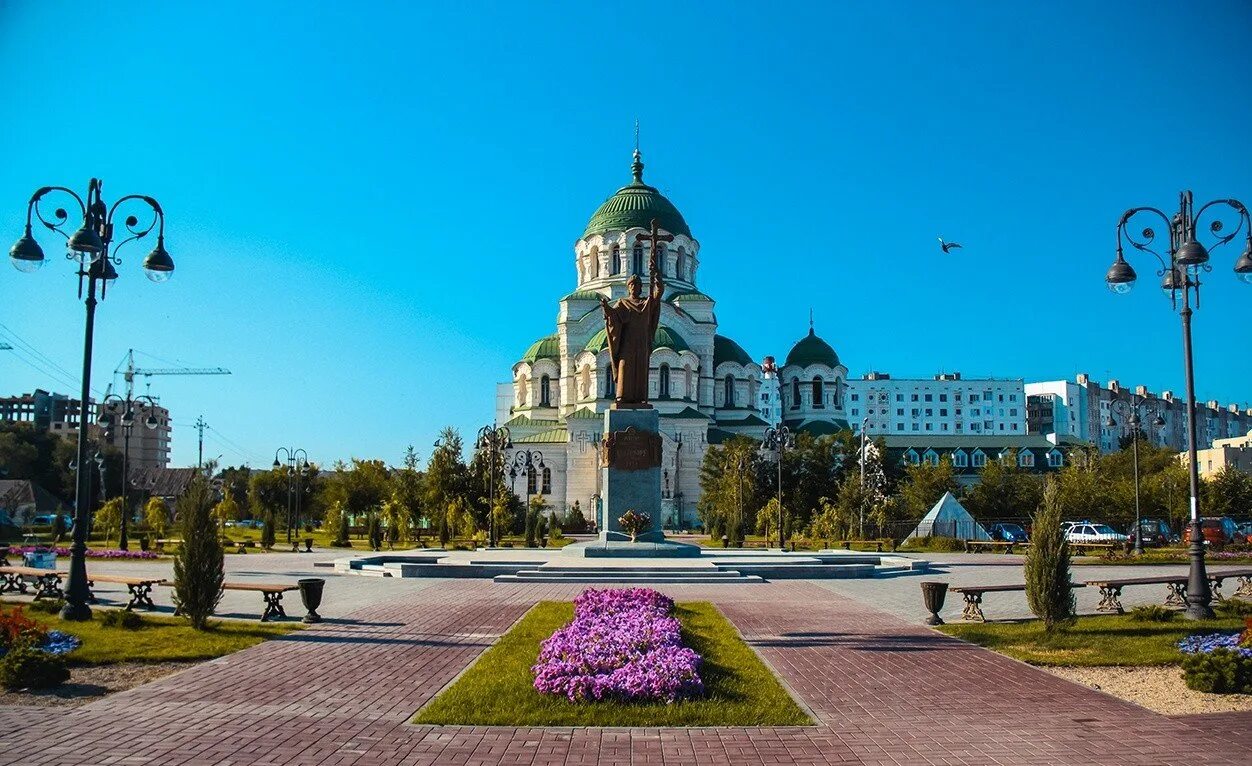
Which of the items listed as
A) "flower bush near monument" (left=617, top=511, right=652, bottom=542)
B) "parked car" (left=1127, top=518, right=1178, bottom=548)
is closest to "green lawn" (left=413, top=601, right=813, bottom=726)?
"flower bush near monument" (left=617, top=511, right=652, bottom=542)

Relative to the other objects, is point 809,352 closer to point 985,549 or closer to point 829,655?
point 985,549

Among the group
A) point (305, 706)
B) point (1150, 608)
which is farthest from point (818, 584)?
point (305, 706)

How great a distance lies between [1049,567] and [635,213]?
5793 cm

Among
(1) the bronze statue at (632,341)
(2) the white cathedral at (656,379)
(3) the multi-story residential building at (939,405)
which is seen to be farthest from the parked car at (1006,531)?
(3) the multi-story residential building at (939,405)

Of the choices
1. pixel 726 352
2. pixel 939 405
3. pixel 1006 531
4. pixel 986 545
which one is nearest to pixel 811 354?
pixel 726 352

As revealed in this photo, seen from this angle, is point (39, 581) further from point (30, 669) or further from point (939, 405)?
point (939, 405)

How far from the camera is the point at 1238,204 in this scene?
15.4m

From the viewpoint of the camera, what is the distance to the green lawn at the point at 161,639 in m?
11.9

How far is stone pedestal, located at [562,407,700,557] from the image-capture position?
26.9 m

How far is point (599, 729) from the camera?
8.63 meters

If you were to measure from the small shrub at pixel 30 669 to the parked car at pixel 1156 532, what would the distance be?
44.7m

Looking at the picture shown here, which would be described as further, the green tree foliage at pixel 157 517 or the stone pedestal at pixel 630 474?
the green tree foliage at pixel 157 517

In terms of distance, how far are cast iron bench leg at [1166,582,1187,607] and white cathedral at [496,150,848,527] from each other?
1722 inches

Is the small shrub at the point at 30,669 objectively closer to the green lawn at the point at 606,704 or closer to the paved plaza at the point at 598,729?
the paved plaza at the point at 598,729
